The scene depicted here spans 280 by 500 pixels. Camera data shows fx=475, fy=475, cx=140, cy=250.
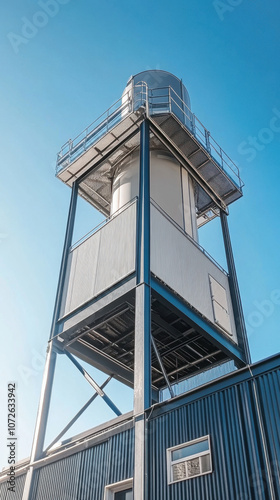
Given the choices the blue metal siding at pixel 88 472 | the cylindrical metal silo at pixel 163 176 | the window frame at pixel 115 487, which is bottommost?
the window frame at pixel 115 487

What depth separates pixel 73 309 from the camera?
1628 cm

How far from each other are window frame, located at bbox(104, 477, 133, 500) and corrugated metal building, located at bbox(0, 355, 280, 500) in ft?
0.33

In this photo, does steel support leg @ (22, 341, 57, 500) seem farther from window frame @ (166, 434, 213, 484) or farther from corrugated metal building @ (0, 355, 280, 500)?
window frame @ (166, 434, 213, 484)

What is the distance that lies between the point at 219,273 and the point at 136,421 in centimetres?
823

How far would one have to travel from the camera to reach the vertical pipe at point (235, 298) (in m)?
17.6

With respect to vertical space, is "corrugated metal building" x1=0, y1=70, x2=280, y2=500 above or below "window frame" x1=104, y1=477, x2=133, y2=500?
above

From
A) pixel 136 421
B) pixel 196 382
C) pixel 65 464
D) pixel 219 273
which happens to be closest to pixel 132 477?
pixel 136 421

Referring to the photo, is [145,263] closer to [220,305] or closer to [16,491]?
[220,305]

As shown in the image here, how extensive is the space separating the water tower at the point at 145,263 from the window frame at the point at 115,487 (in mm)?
592

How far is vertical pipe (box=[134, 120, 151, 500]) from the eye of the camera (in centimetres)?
1120

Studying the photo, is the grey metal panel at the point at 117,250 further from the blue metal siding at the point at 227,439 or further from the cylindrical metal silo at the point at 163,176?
the blue metal siding at the point at 227,439

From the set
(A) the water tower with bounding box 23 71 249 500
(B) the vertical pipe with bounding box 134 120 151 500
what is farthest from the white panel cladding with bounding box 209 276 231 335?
(B) the vertical pipe with bounding box 134 120 151 500

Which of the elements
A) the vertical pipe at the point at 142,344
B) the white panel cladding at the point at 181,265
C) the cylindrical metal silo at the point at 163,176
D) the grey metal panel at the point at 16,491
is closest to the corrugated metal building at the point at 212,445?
the vertical pipe at the point at 142,344

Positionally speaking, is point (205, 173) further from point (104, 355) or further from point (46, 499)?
point (46, 499)
